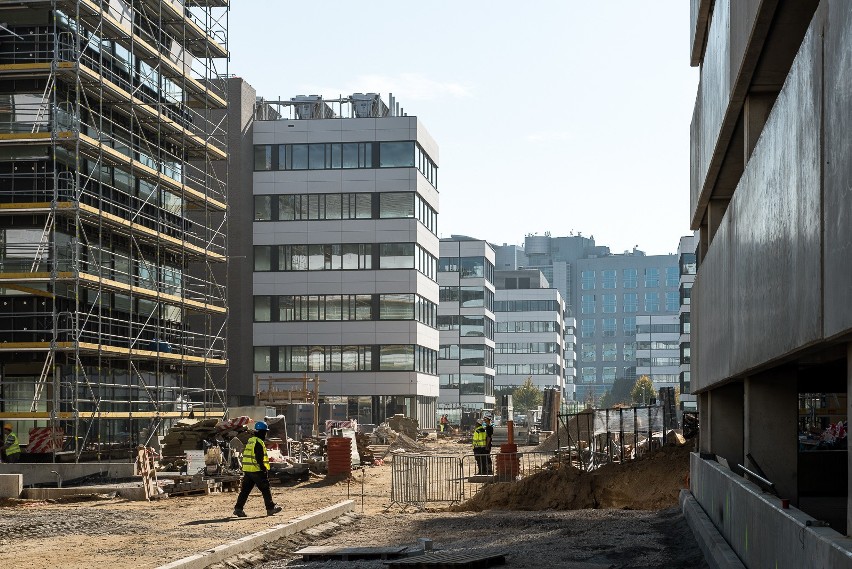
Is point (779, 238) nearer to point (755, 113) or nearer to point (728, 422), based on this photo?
point (755, 113)

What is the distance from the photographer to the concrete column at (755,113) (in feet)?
53.6

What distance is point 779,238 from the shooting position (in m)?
10.8

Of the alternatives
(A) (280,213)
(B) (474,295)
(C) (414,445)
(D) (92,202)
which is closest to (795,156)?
(D) (92,202)

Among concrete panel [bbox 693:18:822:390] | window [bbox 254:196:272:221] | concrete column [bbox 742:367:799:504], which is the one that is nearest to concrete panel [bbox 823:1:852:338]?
concrete panel [bbox 693:18:822:390]

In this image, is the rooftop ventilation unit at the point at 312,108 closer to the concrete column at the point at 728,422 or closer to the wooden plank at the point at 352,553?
the concrete column at the point at 728,422

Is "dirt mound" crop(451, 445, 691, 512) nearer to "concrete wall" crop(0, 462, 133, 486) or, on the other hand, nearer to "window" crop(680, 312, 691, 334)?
"concrete wall" crop(0, 462, 133, 486)

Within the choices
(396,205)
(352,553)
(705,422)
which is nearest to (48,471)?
(705,422)

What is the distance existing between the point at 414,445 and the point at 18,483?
3426 centimetres

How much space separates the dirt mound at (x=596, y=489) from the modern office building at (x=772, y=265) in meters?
2.56

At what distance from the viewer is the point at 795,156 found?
9.78 m

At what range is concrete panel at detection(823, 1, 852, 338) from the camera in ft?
24.2

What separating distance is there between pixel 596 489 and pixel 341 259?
165ft

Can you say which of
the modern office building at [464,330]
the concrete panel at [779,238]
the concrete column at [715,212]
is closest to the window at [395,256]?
the modern office building at [464,330]

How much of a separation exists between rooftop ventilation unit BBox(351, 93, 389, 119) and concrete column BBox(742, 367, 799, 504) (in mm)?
65066
